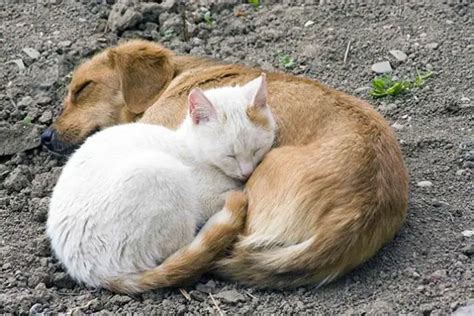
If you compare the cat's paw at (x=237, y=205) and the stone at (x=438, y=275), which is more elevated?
the cat's paw at (x=237, y=205)

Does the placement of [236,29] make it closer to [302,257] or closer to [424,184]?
[424,184]

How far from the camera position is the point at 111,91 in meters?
6.57

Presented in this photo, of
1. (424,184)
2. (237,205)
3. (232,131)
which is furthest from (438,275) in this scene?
(232,131)

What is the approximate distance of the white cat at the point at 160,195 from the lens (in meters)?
4.89

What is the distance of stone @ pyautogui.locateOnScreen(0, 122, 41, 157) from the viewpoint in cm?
636

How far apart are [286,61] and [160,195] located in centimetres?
247

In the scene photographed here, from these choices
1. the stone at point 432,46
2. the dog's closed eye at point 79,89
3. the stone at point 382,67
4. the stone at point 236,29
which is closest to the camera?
the dog's closed eye at point 79,89

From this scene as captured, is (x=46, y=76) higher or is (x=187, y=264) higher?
(x=187, y=264)

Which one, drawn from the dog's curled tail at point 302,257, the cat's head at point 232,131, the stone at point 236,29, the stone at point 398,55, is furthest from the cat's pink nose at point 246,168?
the stone at point 236,29

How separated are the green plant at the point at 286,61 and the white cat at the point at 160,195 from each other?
66.9 inches

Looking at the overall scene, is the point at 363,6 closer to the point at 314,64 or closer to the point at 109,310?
the point at 314,64

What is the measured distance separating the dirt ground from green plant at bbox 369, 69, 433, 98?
0.14ft

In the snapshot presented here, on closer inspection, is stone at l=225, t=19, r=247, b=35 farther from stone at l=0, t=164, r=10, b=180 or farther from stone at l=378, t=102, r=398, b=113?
stone at l=0, t=164, r=10, b=180

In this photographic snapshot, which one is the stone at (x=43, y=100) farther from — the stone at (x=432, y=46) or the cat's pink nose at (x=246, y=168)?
the stone at (x=432, y=46)
